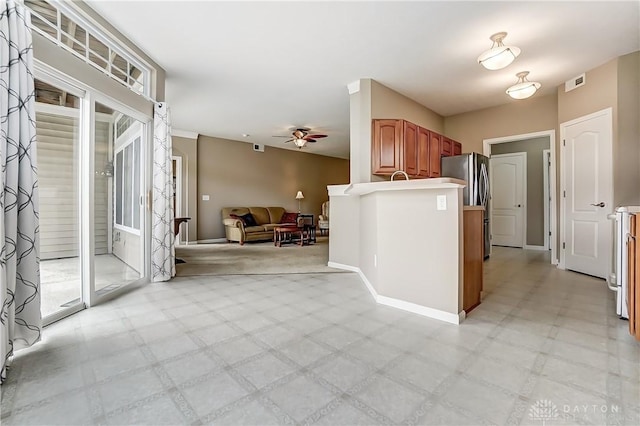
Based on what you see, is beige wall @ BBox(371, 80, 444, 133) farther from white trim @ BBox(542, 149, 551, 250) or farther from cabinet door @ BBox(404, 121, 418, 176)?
white trim @ BBox(542, 149, 551, 250)

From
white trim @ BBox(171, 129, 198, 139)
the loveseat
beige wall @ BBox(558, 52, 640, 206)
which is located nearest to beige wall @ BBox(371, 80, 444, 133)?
beige wall @ BBox(558, 52, 640, 206)

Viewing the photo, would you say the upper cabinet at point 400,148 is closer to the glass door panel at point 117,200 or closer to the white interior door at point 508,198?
the white interior door at point 508,198

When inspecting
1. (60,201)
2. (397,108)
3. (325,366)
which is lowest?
(325,366)

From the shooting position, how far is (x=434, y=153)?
5.01 m

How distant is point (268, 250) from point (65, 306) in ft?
12.1

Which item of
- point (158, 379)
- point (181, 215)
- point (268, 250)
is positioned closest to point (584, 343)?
point (158, 379)

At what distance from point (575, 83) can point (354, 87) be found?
308 cm

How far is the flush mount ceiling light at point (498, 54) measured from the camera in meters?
2.95

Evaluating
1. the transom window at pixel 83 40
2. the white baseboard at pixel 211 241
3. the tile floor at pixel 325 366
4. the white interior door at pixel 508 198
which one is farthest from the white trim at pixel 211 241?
the white interior door at pixel 508 198

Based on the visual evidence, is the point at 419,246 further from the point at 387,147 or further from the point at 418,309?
the point at 387,147

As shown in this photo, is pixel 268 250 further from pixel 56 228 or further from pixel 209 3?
pixel 209 3

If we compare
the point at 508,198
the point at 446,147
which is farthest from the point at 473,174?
the point at 508,198

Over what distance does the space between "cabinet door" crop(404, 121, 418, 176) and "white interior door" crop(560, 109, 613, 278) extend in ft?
6.85

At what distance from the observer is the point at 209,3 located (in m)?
2.54
